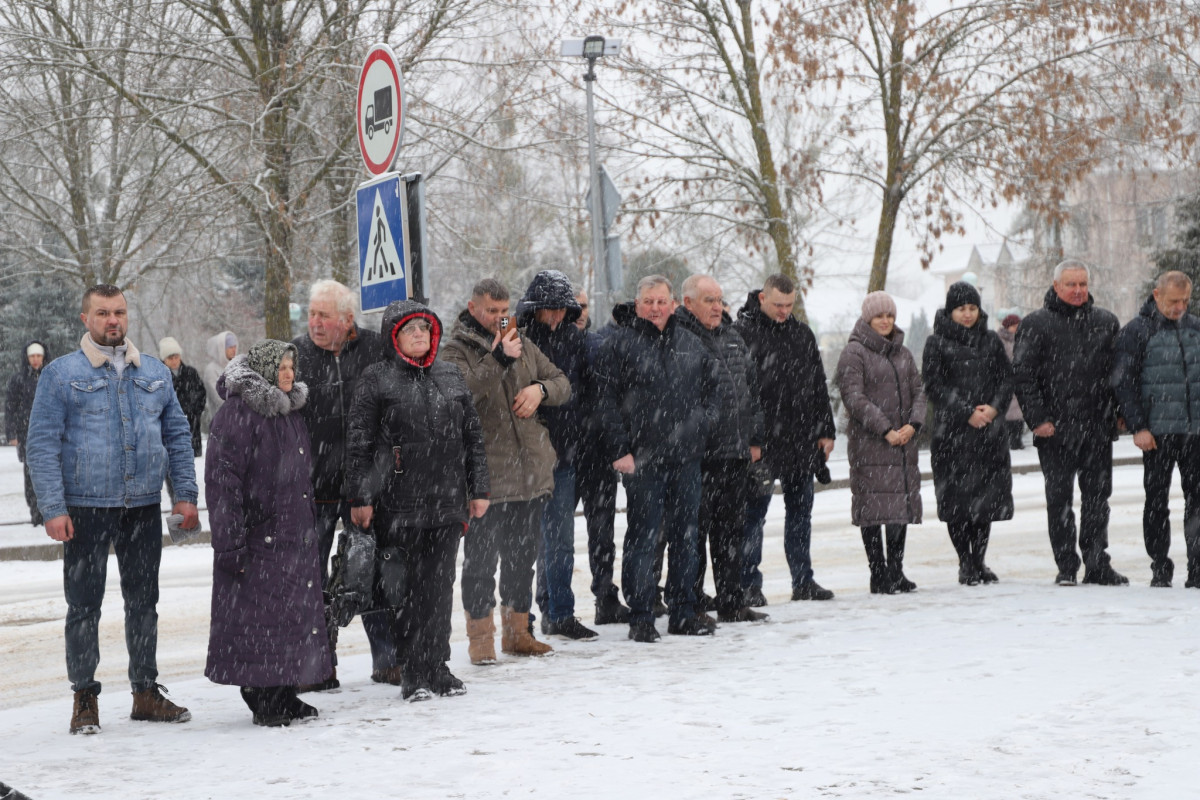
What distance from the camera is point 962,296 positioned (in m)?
9.31

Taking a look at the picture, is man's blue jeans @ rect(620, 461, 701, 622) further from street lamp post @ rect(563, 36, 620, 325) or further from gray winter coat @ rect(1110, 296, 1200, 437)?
street lamp post @ rect(563, 36, 620, 325)

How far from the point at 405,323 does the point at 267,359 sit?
0.69 m

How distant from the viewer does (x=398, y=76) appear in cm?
742

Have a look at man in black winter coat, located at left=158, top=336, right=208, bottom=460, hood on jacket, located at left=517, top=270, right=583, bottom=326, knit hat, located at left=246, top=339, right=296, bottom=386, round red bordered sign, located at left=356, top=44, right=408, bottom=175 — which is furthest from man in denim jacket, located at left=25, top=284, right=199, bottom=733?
man in black winter coat, located at left=158, top=336, right=208, bottom=460

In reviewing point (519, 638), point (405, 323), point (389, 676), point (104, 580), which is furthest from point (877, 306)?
point (104, 580)

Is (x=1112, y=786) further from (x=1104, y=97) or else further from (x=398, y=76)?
(x=1104, y=97)

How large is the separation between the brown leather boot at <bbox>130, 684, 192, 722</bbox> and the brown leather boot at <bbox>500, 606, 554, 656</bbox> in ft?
5.99

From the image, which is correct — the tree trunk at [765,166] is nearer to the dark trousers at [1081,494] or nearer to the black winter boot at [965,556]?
the black winter boot at [965,556]

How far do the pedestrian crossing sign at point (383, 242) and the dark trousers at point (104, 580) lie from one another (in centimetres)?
167

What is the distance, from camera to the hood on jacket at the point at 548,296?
7.82 m

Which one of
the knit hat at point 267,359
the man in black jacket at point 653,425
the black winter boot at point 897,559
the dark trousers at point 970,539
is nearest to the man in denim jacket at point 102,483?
the knit hat at point 267,359

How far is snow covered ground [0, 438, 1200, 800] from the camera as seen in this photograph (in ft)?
16.4

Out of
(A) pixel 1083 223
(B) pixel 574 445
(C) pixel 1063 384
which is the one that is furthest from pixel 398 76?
(A) pixel 1083 223

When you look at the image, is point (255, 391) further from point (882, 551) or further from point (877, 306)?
point (882, 551)
